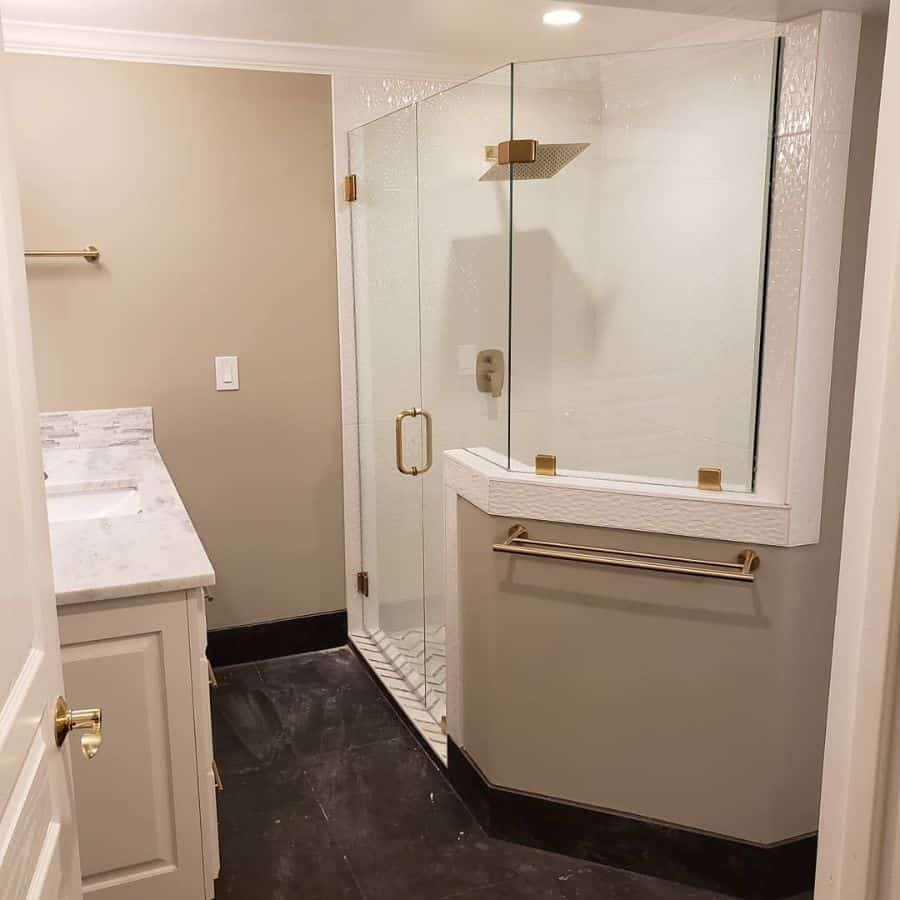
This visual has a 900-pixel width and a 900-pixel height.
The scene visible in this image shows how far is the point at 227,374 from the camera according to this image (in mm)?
3092

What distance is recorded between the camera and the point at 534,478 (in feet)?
6.97

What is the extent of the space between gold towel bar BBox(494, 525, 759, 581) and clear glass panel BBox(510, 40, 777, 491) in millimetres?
181

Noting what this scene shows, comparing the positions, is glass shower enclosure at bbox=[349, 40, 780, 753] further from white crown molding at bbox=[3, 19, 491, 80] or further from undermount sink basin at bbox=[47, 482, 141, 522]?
undermount sink basin at bbox=[47, 482, 141, 522]

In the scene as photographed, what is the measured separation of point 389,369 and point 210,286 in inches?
26.7

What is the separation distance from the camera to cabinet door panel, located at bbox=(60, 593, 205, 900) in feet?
5.64

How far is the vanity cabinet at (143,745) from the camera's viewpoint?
1722mm

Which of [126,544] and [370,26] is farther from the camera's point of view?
[370,26]

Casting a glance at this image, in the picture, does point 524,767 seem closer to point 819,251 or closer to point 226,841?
point 226,841

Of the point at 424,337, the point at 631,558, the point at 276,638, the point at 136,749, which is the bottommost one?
the point at 276,638

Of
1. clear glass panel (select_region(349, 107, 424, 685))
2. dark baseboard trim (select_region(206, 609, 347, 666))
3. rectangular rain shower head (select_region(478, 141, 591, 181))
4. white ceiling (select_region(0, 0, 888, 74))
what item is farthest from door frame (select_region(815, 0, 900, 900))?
dark baseboard trim (select_region(206, 609, 347, 666))

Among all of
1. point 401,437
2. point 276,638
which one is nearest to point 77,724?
point 401,437

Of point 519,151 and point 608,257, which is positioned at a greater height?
point 519,151

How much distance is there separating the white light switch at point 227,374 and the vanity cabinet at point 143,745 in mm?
1421

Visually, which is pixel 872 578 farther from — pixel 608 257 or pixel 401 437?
pixel 401 437
